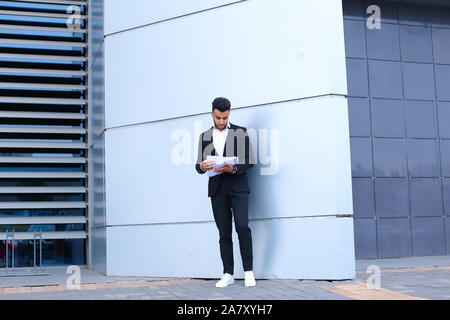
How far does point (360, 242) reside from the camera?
897cm

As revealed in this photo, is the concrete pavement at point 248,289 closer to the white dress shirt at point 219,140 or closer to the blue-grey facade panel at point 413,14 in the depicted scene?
the white dress shirt at point 219,140

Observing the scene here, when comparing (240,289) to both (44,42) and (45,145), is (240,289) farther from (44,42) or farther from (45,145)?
(44,42)

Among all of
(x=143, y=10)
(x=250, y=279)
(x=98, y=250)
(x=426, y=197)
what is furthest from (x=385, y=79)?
(x=98, y=250)

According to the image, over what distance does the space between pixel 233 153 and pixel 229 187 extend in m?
0.36

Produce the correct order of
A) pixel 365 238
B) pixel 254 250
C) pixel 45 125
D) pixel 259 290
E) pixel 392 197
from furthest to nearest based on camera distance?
pixel 45 125, pixel 392 197, pixel 365 238, pixel 254 250, pixel 259 290

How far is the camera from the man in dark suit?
6.19 meters

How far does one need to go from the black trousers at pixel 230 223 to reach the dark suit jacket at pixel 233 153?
69mm

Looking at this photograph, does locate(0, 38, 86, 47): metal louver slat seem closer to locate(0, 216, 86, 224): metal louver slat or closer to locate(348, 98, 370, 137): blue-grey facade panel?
locate(0, 216, 86, 224): metal louver slat

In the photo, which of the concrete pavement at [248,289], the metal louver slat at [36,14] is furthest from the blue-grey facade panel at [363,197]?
the metal louver slat at [36,14]

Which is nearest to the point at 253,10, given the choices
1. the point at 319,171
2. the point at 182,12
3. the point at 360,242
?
the point at 182,12

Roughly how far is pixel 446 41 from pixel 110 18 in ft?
18.3

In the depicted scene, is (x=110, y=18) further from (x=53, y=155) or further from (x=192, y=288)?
(x=192, y=288)

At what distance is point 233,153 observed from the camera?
6.28 meters

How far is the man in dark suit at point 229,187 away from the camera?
20.3 ft
